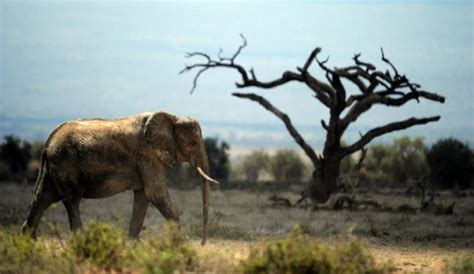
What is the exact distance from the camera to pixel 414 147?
181 feet

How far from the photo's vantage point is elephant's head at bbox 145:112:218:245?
45.2ft

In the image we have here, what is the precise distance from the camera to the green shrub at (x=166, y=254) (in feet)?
34.1

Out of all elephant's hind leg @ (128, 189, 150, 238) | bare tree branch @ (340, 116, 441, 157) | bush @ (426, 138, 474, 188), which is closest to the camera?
elephant's hind leg @ (128, 189, 150, 238)

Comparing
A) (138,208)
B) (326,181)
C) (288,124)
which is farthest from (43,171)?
(288,124)

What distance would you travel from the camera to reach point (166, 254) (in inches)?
416

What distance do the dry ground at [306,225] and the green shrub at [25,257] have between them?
2.01 feet

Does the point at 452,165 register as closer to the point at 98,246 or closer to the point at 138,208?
the point at 138,208

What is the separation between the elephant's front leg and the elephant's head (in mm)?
280

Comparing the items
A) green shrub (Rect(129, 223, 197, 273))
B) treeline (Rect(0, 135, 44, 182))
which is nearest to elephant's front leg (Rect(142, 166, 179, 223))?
green shrub (Rect(129, 223, 197, 273))

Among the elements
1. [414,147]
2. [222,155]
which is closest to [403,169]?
[414,147]

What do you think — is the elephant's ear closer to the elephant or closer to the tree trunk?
the elephant

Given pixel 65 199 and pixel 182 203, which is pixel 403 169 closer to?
pixel 182 203

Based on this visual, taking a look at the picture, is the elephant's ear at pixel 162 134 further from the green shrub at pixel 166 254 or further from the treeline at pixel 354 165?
the treeline at pixel 354 165

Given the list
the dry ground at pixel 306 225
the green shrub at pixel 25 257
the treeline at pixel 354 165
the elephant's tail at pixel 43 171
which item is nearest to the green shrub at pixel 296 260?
the dry ground at pixel 306 225
